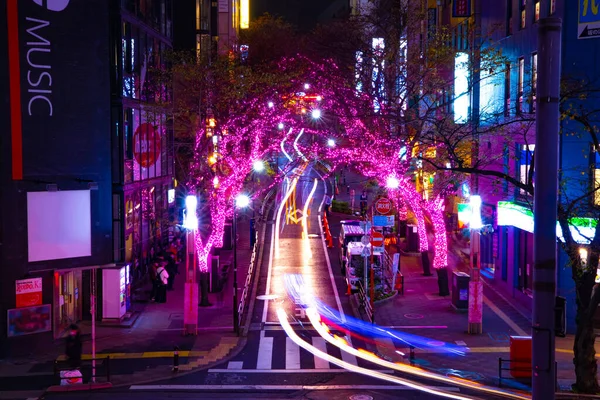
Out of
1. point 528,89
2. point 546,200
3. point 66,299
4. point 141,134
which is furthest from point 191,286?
point 546,200

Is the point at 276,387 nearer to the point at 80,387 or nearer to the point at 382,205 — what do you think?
the point at 80,387

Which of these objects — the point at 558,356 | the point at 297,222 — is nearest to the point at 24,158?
the point at 558,356

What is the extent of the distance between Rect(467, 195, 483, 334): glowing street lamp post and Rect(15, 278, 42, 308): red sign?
13568 mm

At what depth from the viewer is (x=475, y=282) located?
2317 centimetres

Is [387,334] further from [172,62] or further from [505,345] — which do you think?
[172,62]

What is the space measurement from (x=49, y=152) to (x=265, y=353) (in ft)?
30.1

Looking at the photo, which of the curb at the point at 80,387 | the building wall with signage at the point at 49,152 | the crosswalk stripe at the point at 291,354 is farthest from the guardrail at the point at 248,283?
the curb at the point at 80,387

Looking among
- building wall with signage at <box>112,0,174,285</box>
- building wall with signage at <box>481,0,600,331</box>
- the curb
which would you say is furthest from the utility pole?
building wall with signage at <box>112,0,174,285</box>

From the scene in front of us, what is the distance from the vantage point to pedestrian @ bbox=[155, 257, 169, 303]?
27547mm

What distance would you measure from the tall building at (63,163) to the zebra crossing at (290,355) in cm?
588

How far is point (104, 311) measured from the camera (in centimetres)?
2488

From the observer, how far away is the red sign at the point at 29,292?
2128cm

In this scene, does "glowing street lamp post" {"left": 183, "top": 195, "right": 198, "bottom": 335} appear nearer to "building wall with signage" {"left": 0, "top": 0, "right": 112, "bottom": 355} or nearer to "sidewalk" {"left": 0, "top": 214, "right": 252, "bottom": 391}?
"sidewalk" {"left": 0, "top": 214, "right": 252, "bottom": 391}

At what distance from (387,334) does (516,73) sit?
1179cm
